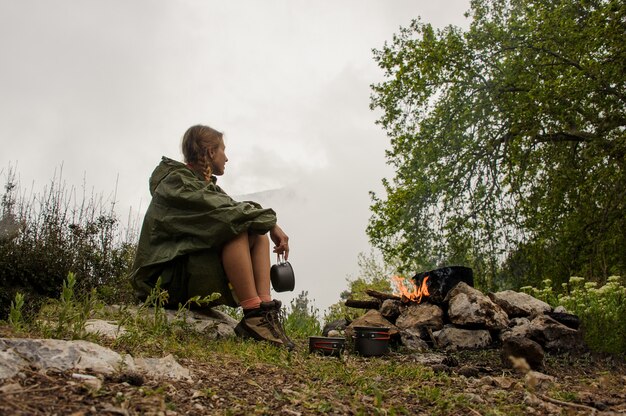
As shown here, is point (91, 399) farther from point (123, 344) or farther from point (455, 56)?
point (455, 56)

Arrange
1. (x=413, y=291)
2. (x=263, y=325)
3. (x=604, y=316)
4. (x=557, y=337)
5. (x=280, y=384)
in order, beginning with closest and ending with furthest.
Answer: (x=280, y=384), (x=263, y=325), (x=557, y=337), (x=604, y=316), (x=413, y=291)

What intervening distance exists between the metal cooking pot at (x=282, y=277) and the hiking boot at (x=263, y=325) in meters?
0.36

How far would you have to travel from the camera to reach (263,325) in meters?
4.01

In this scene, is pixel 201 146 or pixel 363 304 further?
pixel 363 304

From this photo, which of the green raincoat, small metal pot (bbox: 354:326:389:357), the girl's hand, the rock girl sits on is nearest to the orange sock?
the rock girl sits on

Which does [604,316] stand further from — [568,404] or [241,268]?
[241,268]

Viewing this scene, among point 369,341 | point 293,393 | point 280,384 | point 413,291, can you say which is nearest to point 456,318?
point 413,291

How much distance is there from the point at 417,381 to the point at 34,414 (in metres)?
2.12

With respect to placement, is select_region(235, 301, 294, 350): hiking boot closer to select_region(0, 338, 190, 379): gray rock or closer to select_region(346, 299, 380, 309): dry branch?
select_region(0, 338, 190, 379): gray rock

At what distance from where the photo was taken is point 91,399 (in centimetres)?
192

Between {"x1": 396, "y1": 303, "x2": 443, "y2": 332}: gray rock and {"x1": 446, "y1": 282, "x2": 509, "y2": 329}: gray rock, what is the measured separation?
0.43 ft

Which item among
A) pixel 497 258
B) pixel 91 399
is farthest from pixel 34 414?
pixel 497 258

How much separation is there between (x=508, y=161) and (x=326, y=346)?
8184 millimetres

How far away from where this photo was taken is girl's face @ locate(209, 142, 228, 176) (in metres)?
4.62
